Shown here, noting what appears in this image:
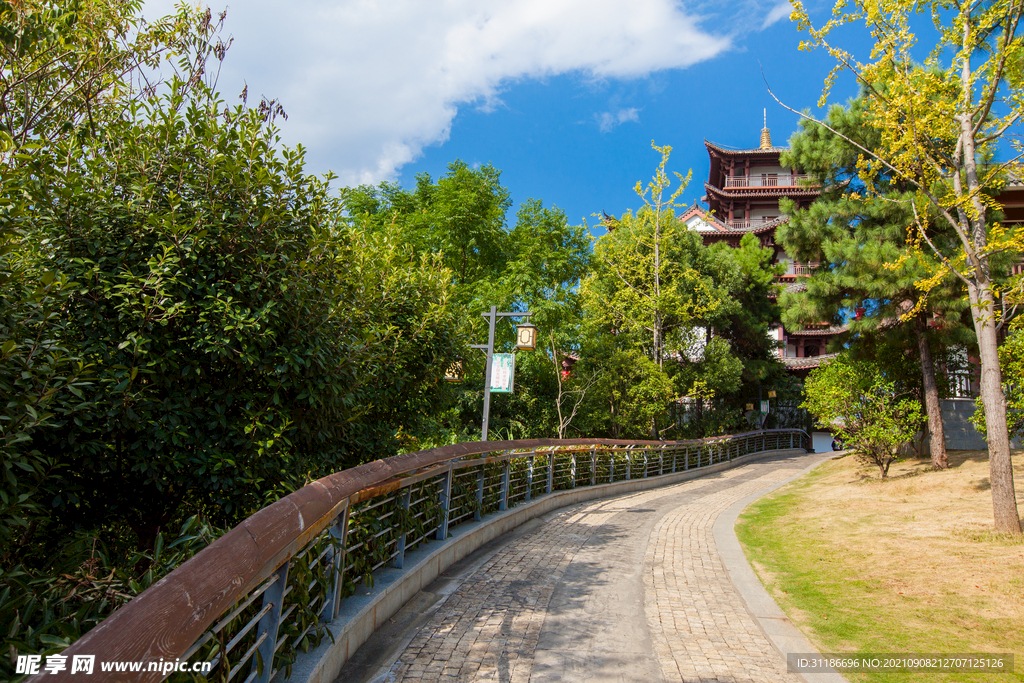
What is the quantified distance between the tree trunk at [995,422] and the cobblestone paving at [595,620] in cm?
430

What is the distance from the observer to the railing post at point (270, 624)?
9.74 feet

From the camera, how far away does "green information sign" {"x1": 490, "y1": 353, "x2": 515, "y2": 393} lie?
12367 mm

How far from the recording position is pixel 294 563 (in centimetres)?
334

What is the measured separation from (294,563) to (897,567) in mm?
7489

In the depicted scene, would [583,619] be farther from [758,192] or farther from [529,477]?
[758,192]

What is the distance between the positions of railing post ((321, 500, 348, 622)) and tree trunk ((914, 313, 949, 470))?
16.6 meters

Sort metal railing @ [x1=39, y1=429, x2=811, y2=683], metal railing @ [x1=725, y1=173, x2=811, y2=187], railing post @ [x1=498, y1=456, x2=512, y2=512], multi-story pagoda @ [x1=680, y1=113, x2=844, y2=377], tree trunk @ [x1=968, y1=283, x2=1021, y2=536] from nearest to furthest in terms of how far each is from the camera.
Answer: metal railing @ [x1=39, y1=429, x2=811, y2=683] < tree trunk @ [x1=968, y1=283, x2=1021, y2=536] < railing post @ [x1=498, y1=456, x2=512, y2=512] < multi-story pagoda @ [x1=680, y1=113, x2=844, y2=377] < metal railing @ [x1=725, y1=173, x2=811, y2=187]

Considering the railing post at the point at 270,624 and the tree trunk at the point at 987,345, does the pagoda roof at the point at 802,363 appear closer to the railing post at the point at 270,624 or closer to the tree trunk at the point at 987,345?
the tree trunk at the point at 987,345

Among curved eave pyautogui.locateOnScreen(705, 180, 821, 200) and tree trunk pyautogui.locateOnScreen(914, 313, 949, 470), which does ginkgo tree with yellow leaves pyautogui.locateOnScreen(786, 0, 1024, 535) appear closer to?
tree trunk pyautogui.locateOnScreen(914, 313, 949, 470)

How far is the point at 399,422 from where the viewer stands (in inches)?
309

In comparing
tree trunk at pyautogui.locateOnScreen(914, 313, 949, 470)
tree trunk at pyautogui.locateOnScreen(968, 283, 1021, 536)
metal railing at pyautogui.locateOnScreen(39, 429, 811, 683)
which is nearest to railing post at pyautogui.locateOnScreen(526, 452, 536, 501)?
metal railing at pyautogui.locateOnScreen(39, 429, 811, 683)

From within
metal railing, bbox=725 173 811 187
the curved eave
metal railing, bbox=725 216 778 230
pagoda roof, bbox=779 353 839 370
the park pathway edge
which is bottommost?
the park pathway edge

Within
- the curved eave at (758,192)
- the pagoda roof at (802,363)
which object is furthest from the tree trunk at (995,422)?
the curved eave at (758,192)

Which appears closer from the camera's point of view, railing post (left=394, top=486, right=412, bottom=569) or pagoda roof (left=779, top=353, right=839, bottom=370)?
railing post (left=394, top=486, right=412, bottom=569)
